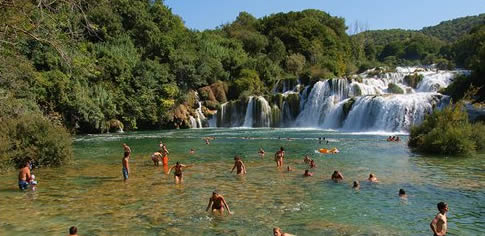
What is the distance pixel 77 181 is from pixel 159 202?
18.5ft

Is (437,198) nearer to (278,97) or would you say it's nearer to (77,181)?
(77,181)

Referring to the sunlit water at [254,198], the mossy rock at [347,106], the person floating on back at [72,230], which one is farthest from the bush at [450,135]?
the person floating on back at [72,230]

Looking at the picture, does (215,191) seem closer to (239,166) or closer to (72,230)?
(239,166)

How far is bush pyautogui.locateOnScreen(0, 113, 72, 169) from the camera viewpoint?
19.5 meters

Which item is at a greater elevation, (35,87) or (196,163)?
(35,87)

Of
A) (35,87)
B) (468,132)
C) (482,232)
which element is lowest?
(482,232)

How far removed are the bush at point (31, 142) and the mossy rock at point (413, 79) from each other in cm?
4457

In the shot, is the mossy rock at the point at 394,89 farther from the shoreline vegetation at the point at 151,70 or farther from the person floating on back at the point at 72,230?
the person floating on back at the point at 72,230

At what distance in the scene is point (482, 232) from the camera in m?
10.7

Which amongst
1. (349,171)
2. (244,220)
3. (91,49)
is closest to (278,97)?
(91,49)

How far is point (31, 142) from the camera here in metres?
20.5

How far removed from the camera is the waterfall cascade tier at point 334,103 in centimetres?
4225

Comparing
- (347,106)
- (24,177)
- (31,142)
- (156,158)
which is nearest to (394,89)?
(347,106)

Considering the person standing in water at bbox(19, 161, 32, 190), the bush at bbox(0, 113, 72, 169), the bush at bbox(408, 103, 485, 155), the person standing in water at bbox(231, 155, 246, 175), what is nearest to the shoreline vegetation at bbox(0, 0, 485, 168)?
the bush at bbox(0, 113, 72, 169)
